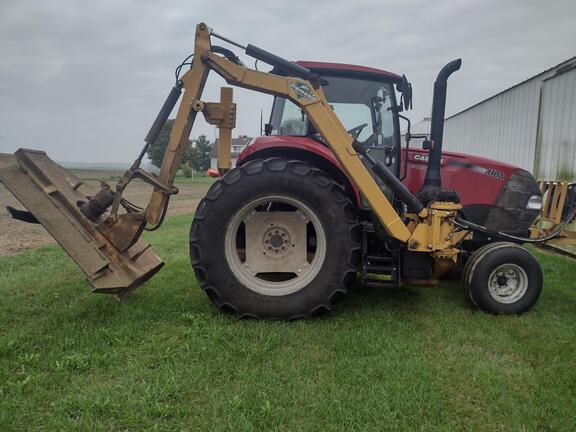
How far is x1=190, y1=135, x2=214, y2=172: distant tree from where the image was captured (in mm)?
54562

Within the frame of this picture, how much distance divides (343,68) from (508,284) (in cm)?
257

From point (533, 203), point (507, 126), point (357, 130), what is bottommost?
point (533, 203)

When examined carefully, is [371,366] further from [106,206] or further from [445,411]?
[106,206]

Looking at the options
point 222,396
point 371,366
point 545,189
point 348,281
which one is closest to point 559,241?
point 545,189

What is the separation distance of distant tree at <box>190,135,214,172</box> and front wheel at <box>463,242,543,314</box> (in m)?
52.3

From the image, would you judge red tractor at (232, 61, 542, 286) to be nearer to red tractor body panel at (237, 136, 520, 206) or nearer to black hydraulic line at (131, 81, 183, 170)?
red tractor body panel at (237, 136, 520, 206)

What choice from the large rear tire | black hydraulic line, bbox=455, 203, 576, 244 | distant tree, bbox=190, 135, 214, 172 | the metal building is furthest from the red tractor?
distant tree, bbox=190, 135, 214, 172

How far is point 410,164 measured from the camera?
4320 mm

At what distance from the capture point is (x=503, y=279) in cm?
374

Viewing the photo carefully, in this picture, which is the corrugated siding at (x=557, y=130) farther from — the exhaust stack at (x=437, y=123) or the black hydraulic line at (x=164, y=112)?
the black hydraulic line at (x=164, y=112)

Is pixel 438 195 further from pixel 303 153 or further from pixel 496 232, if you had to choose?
pixel 303 153

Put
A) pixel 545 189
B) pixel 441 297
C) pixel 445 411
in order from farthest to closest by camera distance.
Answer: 1. pixel 545 189
2. pixel 441 297
3. pixel 445 411

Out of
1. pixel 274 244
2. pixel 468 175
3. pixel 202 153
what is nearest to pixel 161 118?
pixel 274 244

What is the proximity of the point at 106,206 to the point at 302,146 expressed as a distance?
1.75 m
